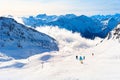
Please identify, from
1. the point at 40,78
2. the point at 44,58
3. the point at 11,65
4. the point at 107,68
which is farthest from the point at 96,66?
the point at 44,58

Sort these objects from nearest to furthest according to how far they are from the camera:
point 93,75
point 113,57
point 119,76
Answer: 1. point 119,76
2. point 93,75
3. point 113,57

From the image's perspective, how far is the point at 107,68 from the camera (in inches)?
2012

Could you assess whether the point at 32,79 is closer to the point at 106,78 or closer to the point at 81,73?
the point at 81,73

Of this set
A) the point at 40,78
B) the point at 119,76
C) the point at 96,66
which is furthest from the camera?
the point at 96,66

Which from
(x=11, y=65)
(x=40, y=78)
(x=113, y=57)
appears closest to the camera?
(x=40, y=78)

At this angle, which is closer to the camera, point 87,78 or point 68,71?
point 87,78

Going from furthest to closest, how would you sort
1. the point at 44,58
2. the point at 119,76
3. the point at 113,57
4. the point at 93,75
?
the point at 44,58 → the point at 113,57 → the point at 93,75 → the point at 119,76

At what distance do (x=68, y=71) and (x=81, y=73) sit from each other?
4543 mm

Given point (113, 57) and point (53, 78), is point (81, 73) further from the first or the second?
point (113, 57)

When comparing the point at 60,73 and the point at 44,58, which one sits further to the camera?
the point at 44,58

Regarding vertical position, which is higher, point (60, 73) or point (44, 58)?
point (60, 73)

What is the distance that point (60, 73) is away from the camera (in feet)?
168

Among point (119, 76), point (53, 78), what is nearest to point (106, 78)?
point (119, 76)

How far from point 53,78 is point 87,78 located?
6.45 metres
